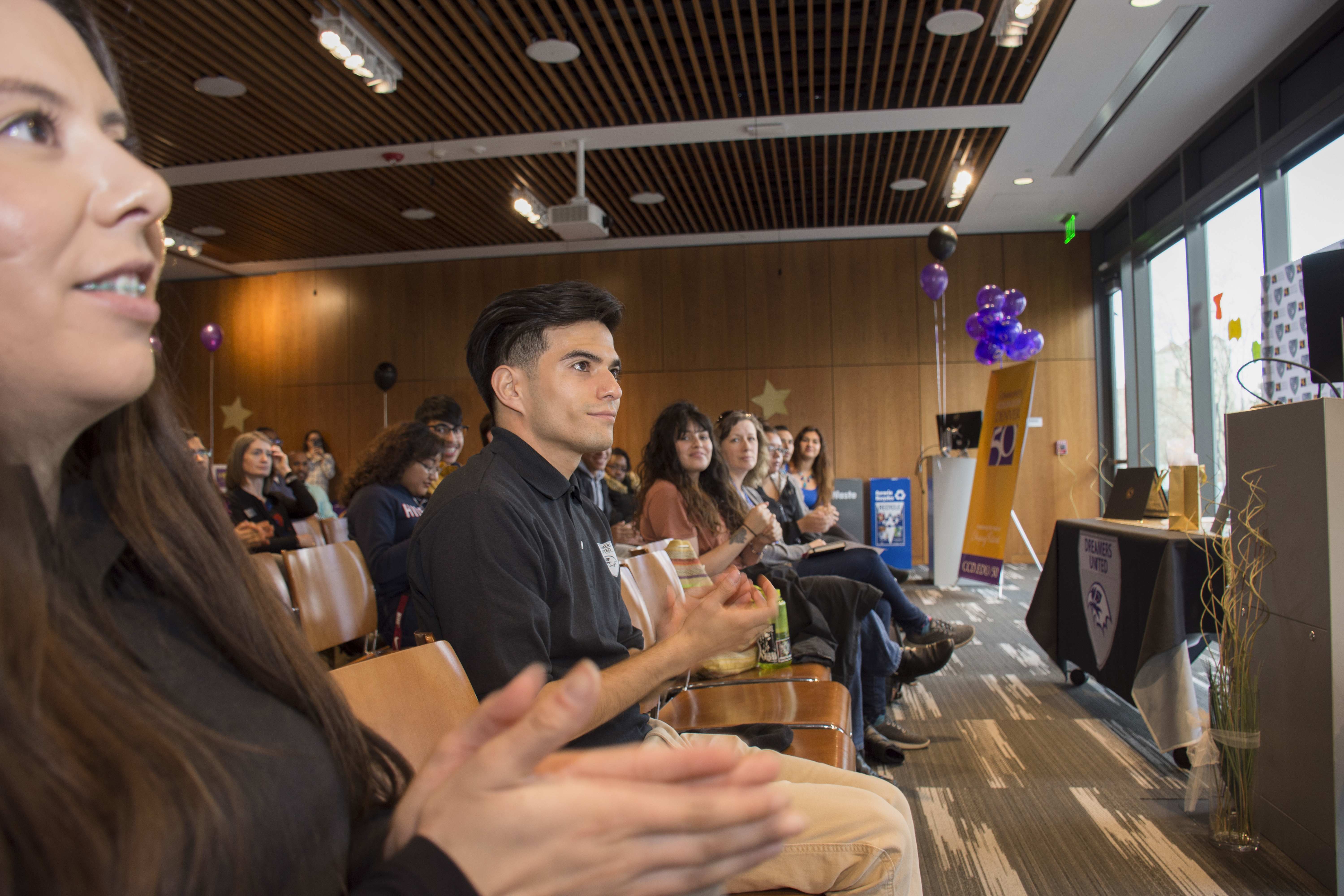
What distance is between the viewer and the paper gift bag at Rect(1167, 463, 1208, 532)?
3156mm

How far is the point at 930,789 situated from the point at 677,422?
1.75 m

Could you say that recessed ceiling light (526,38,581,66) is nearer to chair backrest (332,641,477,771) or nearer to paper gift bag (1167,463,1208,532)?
paper gift bag (1167,463,1208,532)

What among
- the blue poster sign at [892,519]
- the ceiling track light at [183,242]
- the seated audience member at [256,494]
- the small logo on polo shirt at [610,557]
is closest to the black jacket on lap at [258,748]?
the small logo on polo shirt at [610,557]

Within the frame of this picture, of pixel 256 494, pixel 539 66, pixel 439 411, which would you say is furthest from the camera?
pixel 539 66

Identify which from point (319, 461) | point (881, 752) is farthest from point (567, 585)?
point (319, 461)

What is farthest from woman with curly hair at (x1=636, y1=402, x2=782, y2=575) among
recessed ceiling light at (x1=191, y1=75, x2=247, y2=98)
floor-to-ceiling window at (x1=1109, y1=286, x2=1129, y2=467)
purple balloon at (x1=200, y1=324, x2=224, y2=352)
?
purple balloon at (x1=200, y1=324, x2=224, y2=352)

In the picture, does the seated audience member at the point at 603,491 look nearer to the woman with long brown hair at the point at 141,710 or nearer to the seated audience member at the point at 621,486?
the seated audience member at the point at 621,486

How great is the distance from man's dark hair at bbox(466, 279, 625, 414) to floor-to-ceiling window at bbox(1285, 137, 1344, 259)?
494cm

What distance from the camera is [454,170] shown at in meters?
6.77

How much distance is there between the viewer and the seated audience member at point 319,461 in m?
9.50

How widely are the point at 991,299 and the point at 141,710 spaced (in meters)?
8.26

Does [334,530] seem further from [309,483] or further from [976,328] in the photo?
[976,328]

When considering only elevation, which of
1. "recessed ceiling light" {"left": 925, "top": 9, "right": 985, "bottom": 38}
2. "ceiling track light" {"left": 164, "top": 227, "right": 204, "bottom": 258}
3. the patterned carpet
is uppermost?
"recessed ceiling light" {"left": 925, "top": 9, "right": 985, "bottom": 38}

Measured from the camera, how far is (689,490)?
3.52m
